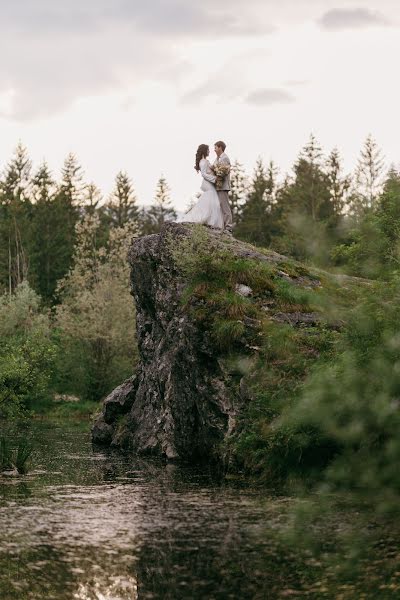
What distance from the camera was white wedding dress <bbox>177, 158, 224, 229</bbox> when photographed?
3206 cm

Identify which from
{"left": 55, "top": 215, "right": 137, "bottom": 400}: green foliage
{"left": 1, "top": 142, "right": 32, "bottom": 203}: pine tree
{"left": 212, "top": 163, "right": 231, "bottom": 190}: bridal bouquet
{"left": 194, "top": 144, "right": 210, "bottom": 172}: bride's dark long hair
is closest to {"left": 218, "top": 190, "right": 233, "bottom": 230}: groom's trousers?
{"left": 212, "top": 163, "right": 231, "bottom": 190}: bridal bouquet

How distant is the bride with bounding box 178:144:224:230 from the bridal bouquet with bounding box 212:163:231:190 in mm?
148

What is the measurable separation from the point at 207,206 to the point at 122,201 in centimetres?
6820

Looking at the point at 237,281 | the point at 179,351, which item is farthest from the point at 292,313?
the point at 179,351

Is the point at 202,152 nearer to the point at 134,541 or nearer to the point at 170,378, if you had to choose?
Answer: the point at 170,378

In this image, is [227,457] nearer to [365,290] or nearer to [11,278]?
[365,290]

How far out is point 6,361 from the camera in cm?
3070

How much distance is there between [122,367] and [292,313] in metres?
31.7

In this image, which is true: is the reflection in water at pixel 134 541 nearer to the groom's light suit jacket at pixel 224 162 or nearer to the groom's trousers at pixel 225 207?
the groom's trousers at pixel 225 207

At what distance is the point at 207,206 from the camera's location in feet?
105

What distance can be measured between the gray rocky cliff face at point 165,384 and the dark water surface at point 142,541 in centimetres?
317

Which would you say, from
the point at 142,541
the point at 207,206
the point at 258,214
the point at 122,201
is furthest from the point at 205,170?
the point at 122,201

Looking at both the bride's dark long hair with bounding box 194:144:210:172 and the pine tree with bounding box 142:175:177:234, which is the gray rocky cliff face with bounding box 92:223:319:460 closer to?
the bride's dark long hair with bounding box 194:144:210:172

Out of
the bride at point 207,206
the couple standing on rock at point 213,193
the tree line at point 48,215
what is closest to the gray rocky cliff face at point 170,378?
the bride at point 207,206
